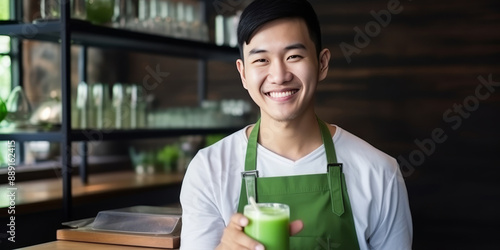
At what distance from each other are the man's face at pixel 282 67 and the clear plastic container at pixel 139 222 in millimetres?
650

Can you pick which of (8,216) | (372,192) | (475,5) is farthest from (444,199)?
(8,216)

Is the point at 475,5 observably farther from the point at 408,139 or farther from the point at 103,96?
the point at 103,96

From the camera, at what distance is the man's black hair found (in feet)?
6.84

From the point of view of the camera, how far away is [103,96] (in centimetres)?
378

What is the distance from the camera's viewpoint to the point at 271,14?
2076 mm

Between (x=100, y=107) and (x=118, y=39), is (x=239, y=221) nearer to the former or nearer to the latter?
(x=118, y=39)

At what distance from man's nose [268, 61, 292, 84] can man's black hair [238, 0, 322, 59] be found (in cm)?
13

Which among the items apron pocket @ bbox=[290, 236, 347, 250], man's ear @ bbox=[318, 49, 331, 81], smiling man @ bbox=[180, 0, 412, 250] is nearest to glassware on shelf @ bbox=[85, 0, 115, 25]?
smiling man @ bbox=[180, 0, 412, 250]

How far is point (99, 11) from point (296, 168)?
179 cm

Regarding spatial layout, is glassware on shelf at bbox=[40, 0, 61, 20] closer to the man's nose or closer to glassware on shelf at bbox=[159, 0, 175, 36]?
glassware on shelf at bbox=[159, 0, 175, 36]

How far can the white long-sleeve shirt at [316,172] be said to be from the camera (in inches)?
83.3

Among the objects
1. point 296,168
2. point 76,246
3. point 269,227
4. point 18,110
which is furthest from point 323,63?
point 18,110

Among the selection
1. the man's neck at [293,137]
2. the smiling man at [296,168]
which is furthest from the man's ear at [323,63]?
the man's neck at [293,137]

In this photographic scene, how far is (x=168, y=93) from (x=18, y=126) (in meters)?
2.30
